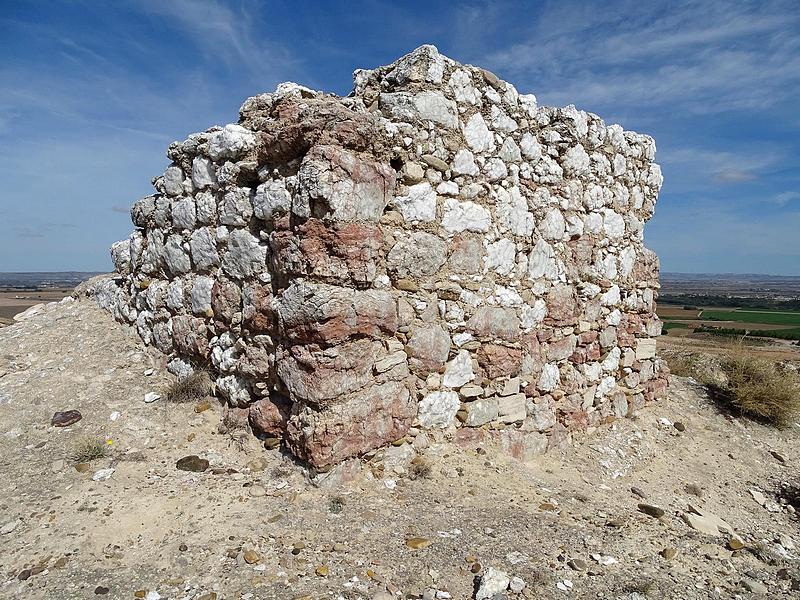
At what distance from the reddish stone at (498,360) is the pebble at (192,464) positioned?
2.31 meters

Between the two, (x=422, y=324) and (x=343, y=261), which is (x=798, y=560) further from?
(x=343, y=261)

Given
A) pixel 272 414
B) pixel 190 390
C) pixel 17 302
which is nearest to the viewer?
pixel 272 414

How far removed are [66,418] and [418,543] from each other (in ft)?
10.2

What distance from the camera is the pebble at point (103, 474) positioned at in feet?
11.4

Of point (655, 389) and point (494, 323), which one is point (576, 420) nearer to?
point (494, 323)

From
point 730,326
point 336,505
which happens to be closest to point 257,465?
point 336,505

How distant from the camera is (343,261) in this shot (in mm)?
3609

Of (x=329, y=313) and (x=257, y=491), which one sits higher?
(x=329, y=313)

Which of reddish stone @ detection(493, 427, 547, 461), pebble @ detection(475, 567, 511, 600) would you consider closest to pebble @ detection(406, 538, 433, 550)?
pebble @ detection(475, 567, 511, 600)

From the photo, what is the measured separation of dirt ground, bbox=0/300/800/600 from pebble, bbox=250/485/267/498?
0.05 feet

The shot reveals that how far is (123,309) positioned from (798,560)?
21.4ft

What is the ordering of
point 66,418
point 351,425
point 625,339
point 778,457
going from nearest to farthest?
point 351,425 → point 66,418 → point 778,457 → point 625,339

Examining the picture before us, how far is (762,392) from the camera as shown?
652 cm

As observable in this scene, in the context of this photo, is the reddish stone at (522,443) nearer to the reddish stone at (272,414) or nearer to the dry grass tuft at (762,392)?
the reddish stone at (272,414)
